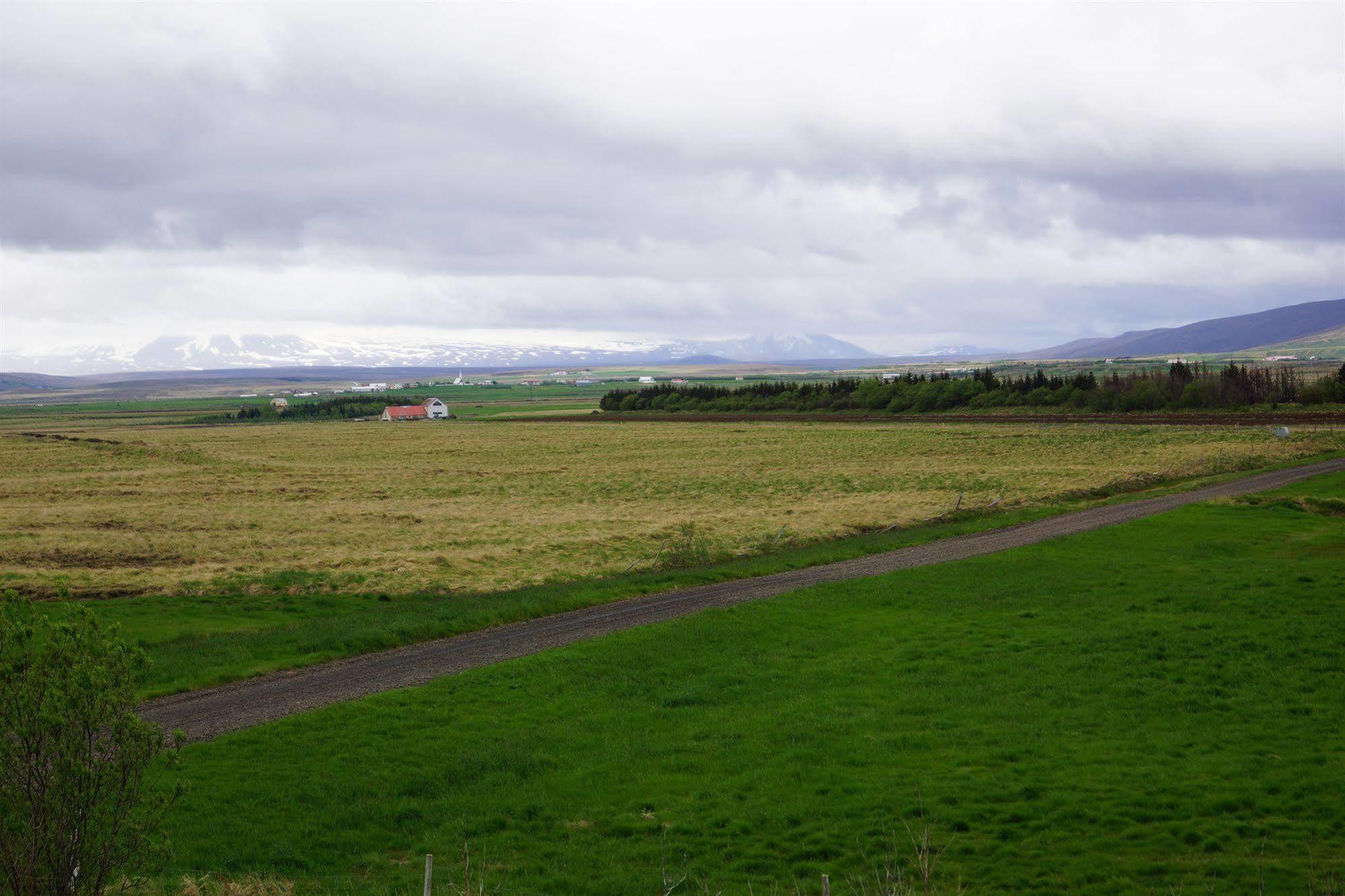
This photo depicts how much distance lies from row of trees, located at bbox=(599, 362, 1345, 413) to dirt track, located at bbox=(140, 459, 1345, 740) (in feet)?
281

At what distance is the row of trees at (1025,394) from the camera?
369 ft

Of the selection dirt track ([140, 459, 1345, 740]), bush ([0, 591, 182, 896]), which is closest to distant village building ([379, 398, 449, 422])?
dirt track ([140, 459, 1345, 740])

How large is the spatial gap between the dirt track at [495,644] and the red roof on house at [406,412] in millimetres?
152599

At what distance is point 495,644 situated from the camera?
2238 centimetres

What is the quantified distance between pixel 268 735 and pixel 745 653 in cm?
912

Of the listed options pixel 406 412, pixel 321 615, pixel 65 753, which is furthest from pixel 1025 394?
pixel 65 753

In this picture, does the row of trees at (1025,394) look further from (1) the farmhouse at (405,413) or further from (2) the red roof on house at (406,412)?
(2) the red roof on house at (406,412)

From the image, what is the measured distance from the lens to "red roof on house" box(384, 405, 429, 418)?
17762cm

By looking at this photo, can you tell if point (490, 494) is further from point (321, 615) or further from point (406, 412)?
point (406, 412)

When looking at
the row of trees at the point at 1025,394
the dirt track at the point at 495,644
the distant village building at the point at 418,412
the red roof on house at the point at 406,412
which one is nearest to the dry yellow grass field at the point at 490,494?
the dirt track at the point at 495,644

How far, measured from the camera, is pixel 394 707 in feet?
56.9

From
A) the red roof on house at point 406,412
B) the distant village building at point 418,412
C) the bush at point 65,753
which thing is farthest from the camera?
the red roof on house at point 406,412

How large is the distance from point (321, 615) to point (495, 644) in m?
7.29

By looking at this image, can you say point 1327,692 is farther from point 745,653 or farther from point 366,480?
point 366,480
